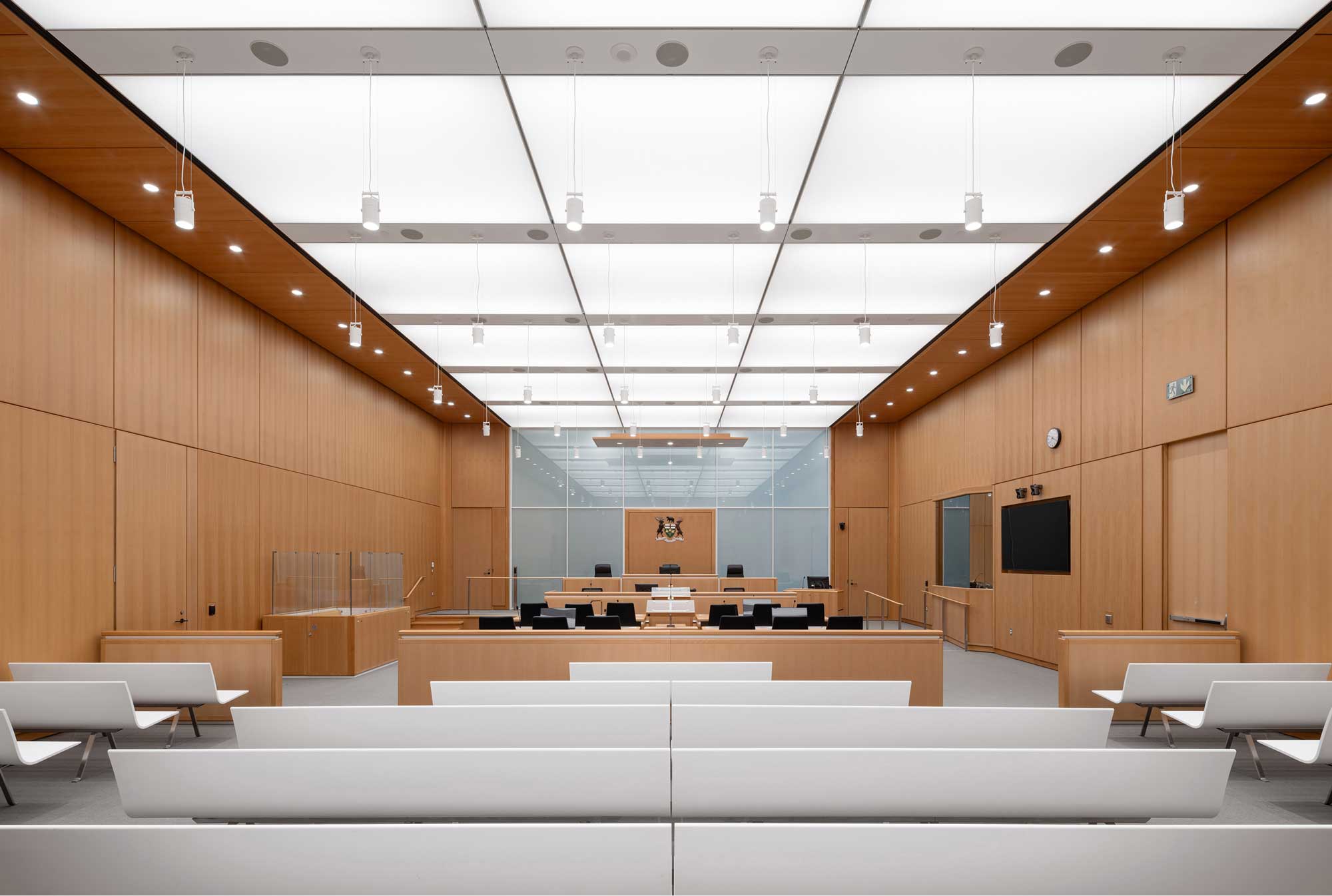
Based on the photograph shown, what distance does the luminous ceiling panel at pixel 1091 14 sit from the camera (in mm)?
4180

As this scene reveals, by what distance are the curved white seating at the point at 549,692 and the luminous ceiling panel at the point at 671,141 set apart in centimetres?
371

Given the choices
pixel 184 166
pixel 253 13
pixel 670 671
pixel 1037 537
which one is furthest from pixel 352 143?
pixel 1037 537

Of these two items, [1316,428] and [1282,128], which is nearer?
[1282,128]

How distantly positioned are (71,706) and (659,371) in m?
8.74

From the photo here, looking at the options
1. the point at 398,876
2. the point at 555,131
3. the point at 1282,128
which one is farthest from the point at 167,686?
the point at 1282,128

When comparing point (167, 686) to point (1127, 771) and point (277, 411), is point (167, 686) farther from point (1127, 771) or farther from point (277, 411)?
point (1127, 771)

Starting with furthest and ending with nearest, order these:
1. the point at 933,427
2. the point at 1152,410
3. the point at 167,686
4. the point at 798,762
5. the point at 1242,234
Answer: the point at 933,427 < the point at 1152,410 < the point at 1242,234 < the point at 167,686 < the point at 798,762

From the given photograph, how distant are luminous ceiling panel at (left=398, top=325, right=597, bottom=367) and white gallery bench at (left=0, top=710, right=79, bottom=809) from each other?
688 cm

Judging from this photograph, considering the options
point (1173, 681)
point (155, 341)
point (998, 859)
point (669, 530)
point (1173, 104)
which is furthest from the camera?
point (669, 530)

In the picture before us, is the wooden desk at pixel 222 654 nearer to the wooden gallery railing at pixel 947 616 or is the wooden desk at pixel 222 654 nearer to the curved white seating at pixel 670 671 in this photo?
the curved white seating at pixel 670 671

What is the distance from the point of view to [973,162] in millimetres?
5828

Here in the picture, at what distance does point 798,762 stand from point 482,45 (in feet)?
13.5

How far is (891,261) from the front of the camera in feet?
26.5

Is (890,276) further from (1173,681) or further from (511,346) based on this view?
(511,346)
